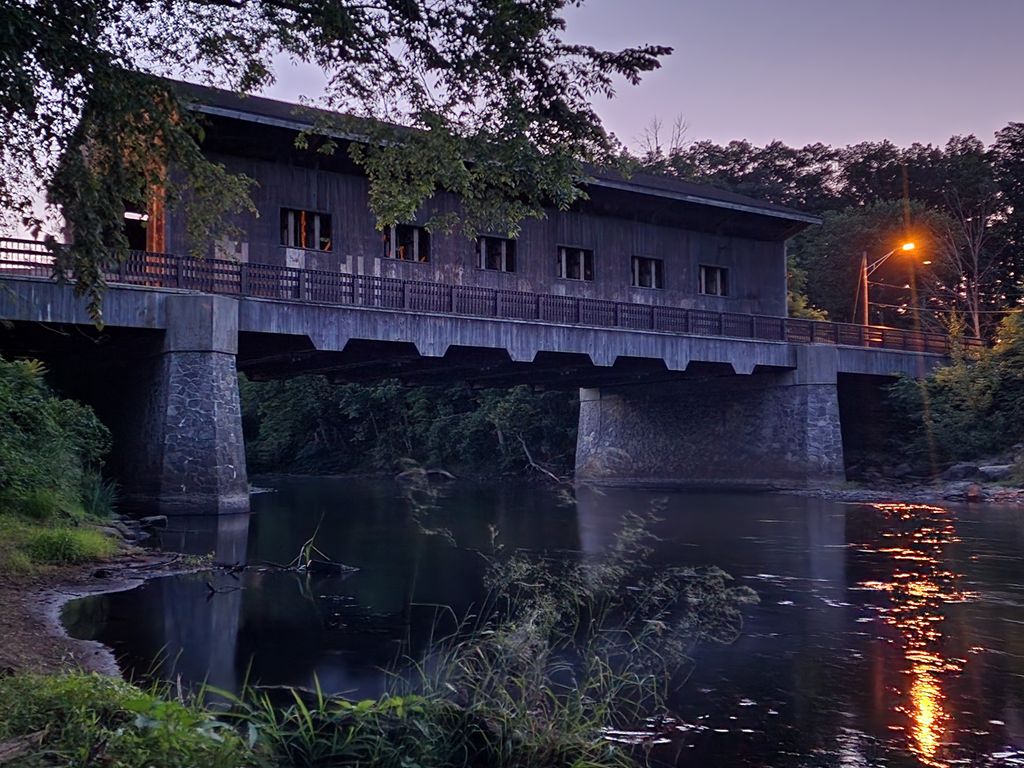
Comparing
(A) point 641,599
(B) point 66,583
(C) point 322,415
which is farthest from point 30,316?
(C) point 322,415

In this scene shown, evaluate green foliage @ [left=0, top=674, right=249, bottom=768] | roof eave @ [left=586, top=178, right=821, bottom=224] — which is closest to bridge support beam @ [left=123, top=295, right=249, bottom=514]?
roof eave @ [left=586, top=178, right=821, bottom=224]

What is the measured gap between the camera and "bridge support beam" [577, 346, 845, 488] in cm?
3347

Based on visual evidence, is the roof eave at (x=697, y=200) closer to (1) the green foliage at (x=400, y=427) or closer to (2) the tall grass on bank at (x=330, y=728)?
(1) the green foliage at (x=400, y=427)

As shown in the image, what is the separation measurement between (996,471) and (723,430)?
925 cm

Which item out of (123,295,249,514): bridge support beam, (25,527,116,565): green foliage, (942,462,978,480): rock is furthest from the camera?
(942,462,978,480): rock

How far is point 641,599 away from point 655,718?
4.25 metres

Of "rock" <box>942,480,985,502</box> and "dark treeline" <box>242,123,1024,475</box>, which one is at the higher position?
"dark treeline" <box>242,123,1024,475</box>

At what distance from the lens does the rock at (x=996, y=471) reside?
2978 cm

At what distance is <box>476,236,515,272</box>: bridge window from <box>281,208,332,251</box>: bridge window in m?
4.75

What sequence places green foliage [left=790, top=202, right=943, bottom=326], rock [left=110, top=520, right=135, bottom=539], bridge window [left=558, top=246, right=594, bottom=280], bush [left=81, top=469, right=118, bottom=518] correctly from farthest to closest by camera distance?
green foliage [left=790, top=202, right=943, bottom=326] < bridge window [left=558, top=246, right=594, bottom=280] < bush [left=81, top=469, right=118, bottom=518] < rock [left=110, top=520, right=135, bottom=539]

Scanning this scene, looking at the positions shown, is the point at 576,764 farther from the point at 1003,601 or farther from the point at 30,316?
the point at 30,316

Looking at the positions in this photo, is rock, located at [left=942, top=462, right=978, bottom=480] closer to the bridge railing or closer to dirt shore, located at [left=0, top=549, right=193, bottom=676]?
the bridge railing

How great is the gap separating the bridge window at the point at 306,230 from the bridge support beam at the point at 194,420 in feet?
14.5

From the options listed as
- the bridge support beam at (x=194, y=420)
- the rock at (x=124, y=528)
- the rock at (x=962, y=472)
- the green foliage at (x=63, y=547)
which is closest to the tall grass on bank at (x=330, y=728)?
the green foliage at (x=63, y=547)
